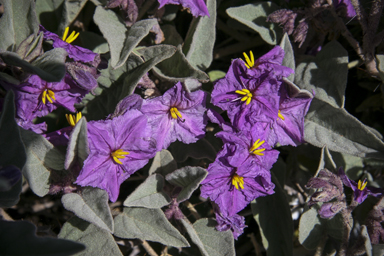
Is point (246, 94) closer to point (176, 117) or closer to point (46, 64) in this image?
point (176, 117)

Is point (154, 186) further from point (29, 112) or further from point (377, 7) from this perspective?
point (377, 7)

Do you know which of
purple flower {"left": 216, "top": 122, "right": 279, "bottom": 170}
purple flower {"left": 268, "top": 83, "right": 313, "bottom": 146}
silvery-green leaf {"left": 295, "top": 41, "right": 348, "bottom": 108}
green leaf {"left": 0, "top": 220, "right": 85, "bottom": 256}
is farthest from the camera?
silvery-green leaf {"left": 295, "top": 41, "right": 348, "bottom": 108}

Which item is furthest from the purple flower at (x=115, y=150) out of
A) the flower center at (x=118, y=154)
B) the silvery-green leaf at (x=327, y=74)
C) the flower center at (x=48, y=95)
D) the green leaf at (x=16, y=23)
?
the silvery-green leaf at (x=327, y=74)

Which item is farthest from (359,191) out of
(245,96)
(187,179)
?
(187,179)

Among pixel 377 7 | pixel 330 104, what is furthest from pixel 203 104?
pixel 377 7

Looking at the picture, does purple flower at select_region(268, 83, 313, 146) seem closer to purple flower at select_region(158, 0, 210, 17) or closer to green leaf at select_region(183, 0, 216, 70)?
green leaf at select_region(183, 0, 216, 70)

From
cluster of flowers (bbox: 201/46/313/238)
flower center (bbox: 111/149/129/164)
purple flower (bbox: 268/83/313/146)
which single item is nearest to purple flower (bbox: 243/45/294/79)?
cluster of flowers (bbox: 201/46/313/238)

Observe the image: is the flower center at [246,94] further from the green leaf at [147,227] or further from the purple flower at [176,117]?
the green leaf at [147,227]
